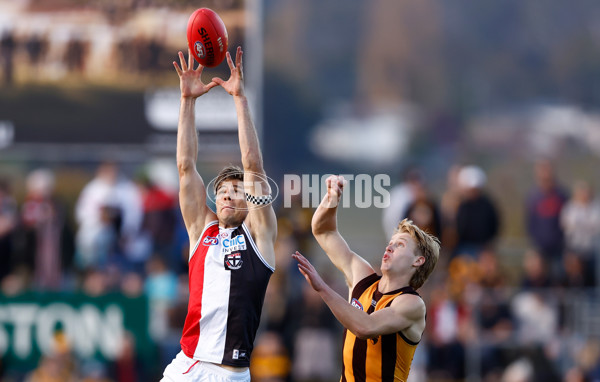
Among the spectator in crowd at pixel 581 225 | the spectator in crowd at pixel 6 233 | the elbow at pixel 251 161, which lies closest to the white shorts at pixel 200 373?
the elbow at pixel 251 161

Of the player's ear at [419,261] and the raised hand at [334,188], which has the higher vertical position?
the raised hand at [334,188]

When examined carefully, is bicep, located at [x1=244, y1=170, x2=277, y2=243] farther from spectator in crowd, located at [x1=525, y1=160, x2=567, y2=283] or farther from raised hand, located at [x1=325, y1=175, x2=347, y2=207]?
spectator in crowd, located at [x1=525, y1=160, x2=567, y2=283]

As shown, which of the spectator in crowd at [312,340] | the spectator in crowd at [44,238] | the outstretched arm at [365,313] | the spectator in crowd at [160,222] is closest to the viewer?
the outstretched arm at [365,313]

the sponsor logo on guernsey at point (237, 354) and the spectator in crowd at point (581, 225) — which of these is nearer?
the sponsor logo on guernsey at point (237, 354)

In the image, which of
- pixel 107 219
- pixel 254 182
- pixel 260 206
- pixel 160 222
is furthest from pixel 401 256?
pixel 107 219

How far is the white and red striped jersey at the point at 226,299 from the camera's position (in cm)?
616

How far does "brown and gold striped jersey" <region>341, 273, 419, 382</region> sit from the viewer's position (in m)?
6.27

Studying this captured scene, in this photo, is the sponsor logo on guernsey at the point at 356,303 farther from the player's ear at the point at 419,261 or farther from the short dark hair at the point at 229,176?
the short dark hair at the point at 229,176

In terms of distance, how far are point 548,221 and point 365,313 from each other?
943 centimetres

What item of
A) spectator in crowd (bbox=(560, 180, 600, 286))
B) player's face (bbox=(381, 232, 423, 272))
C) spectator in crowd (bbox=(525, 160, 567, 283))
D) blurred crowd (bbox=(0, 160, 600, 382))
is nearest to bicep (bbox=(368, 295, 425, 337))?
player's face (bbox=(381, 232, 423, 272))

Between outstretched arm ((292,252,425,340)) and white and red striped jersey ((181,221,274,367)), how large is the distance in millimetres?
490

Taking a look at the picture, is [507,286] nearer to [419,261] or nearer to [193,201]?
[419,261]

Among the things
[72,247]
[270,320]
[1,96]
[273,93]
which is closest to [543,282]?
[270,320]

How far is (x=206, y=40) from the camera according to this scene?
675cm
